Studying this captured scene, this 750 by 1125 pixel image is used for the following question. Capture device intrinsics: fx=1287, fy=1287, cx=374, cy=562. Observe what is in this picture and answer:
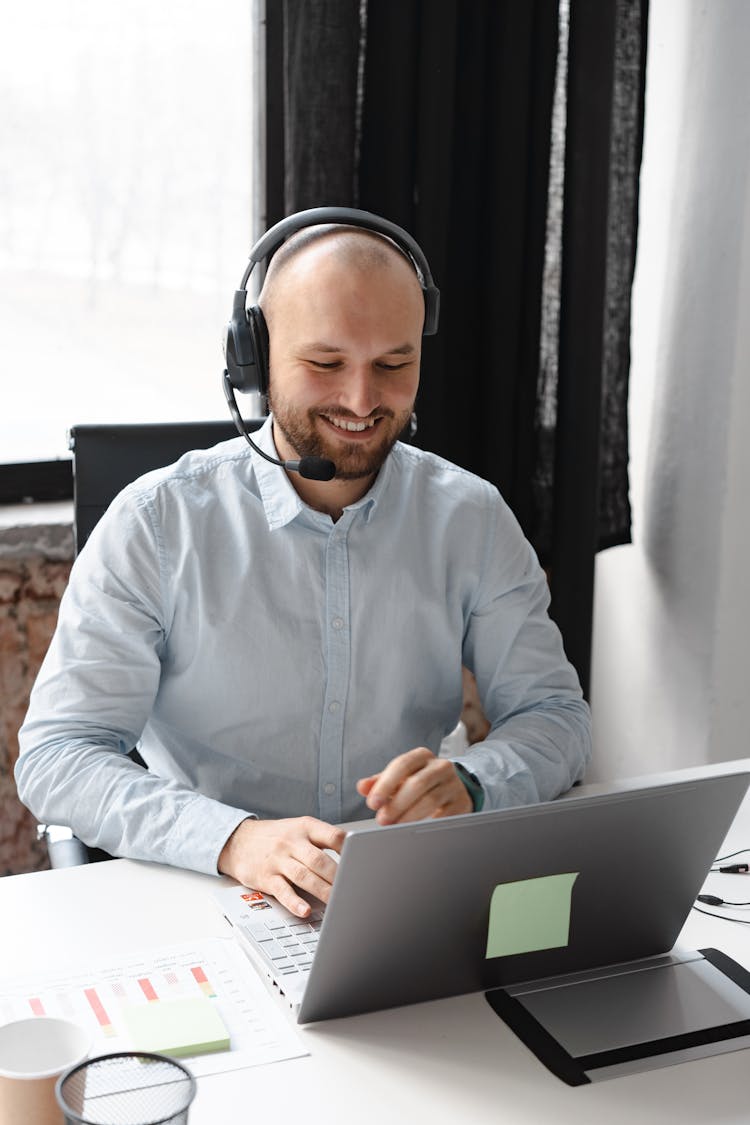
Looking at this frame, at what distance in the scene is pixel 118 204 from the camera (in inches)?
88.5

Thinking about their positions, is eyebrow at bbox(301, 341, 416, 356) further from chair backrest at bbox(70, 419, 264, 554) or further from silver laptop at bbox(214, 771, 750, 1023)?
silver laptop at bbox(214, 771, 750, 1023)

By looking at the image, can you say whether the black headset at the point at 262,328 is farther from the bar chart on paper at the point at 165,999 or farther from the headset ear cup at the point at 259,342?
the bar chart on paper at the point at 165,999

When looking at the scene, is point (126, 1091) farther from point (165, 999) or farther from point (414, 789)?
point (414, 789)

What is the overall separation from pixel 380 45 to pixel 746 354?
2.67ft

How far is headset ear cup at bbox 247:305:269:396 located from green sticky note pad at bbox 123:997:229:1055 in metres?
0.73

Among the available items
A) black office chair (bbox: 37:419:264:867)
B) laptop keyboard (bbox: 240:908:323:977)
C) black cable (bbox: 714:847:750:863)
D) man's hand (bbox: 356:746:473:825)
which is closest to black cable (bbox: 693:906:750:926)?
black cable (bbox: 714:847:750:863)

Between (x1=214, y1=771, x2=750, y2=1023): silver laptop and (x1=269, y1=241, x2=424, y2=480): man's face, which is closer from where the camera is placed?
(x1=214, y1=771, x2=750, y2=1023): silver laptop

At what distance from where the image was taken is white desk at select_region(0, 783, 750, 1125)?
0.90 meters

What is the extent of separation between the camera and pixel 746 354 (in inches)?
88.4

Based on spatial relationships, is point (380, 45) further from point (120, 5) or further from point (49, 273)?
point (49, 273)

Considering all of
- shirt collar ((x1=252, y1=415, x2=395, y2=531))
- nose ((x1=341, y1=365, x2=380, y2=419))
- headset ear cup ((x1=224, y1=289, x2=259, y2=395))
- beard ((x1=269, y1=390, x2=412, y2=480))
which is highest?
headset ear cup ((x1=224, y1=289, x2=259, y2=395))

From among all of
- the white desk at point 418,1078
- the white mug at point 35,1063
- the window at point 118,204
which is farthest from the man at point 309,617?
the window at point 118,204

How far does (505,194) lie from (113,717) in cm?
127

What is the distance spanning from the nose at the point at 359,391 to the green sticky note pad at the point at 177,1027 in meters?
0.68
